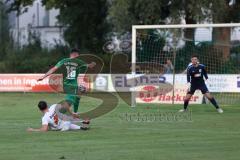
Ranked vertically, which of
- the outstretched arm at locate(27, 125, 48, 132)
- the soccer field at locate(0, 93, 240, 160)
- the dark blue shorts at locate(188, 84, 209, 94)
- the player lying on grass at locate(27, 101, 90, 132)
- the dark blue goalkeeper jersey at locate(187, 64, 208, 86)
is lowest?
the soccer field at locate(0, 93, 240, 160)

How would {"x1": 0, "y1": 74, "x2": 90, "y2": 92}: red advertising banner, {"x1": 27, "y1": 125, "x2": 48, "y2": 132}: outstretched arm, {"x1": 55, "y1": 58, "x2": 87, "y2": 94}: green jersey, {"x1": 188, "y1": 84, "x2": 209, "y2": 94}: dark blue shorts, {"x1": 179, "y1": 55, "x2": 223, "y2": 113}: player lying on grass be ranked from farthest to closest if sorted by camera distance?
{"x1": 0, "y1": 74, "x2": 90, "y2": 92}: red advertising banner → {"x1": 188, "y1": 84, "x2": 209, "y2": 94}: dark blue shorts → {"x1": 179, "y1": 55, "x2": 223, "y2": 113}: player lying on grass → {"x1": 55, "y1": 58, "x2": 87, "y2": 94}: green jersey → {"x1": 27, "y1": 125, "x2": 48, "y2": 132}: outstretched arm

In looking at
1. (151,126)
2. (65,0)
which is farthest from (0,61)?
(151,126)

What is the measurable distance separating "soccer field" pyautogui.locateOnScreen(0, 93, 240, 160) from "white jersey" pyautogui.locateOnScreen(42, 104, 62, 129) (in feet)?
0.88

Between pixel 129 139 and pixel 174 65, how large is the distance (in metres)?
15.1

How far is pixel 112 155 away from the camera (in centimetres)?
1184

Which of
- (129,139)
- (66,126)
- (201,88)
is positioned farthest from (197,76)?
(129,139)

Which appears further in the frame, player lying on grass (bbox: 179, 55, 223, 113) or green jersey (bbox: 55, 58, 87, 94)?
player lying on grass (bbox: 179, 55, 223, 113)

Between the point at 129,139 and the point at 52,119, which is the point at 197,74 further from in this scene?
the point at 129,139

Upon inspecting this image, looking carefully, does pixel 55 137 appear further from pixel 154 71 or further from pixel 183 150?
pixel 154 71

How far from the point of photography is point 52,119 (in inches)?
611

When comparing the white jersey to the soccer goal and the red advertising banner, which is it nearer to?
the soccer goal

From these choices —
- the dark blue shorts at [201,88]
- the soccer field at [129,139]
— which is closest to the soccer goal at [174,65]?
the dark blue shorts at [201,88]

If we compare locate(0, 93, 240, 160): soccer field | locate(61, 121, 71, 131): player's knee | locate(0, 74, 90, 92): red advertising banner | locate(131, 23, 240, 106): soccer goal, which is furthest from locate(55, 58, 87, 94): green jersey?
locate(0, 74, 90, 92): red advertising banner

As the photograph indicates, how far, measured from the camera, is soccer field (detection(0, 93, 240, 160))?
11906 mm
